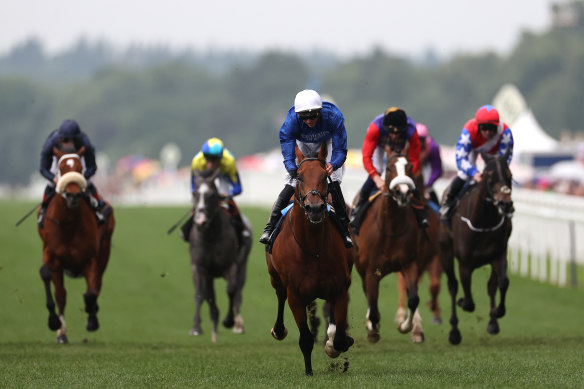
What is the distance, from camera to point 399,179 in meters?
11.7

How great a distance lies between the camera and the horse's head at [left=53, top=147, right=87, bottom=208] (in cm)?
1260

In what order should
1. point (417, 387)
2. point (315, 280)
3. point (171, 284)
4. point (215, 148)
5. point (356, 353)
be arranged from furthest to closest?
point (171, 284), point (215, 148), point (356, 353), point (315, 280), point (417, 387)

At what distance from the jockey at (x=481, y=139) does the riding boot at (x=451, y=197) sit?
0.10 meters

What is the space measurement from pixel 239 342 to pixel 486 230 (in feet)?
12.0

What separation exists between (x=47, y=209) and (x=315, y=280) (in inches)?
178

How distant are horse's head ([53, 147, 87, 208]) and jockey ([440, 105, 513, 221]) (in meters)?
3.96

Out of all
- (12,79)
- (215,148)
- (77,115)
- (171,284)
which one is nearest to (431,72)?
(77,115)

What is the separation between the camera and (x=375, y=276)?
41.2ft

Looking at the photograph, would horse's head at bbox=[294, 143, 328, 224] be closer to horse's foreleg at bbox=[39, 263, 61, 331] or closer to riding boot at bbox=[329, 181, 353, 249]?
riding boot at bbox=[329, 181, 353, 249]

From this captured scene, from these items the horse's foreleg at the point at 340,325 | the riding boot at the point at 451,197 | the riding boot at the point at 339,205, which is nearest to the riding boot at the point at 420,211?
A: the riding boot at the point at 451,197

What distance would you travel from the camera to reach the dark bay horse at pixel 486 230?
12.5 metres

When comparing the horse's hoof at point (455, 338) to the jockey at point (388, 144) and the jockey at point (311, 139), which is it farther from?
the jockey at point (311, 139)

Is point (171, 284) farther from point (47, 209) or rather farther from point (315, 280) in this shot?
point (315, 280)

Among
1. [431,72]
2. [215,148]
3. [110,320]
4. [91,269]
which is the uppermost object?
[431,72]
